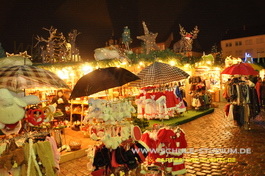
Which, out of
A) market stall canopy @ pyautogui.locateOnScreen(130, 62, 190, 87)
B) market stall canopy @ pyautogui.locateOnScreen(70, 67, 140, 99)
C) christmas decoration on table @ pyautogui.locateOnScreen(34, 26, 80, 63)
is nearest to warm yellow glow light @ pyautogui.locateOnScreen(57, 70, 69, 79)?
christmas decoration on table @ pyautogui.locateOnScreen(34, 26, 80, 63)

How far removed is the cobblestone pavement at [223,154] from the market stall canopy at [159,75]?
6.97 feet

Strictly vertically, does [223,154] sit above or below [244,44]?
below

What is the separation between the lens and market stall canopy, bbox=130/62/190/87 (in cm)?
487

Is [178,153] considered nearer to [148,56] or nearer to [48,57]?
[148,56]

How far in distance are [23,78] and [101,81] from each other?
1.19 meters

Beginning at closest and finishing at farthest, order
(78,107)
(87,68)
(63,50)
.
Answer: (78,107)
(87,68)
(63,50)

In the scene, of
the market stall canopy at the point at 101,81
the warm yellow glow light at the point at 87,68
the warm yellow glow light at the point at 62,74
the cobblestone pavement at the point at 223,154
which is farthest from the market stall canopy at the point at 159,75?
the warm yellow glow light at the point at 62,74

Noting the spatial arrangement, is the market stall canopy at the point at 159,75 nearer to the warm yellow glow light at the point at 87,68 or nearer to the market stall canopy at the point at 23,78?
the market stall canopy at the point at 23,78

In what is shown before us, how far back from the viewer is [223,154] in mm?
5980

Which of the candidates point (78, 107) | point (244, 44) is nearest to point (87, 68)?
point (78, 107)

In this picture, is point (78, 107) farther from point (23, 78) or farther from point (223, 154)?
point (23, 78)

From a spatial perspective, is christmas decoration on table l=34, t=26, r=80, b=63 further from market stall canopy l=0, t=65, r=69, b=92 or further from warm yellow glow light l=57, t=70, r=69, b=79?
market stall canopy l=0, t=65, r=69, b=92

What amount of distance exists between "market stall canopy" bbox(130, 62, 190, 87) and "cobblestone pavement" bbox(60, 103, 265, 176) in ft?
6.97

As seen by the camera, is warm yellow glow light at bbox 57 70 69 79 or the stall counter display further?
warm yellow glow light at bbox 57 70 69 79
